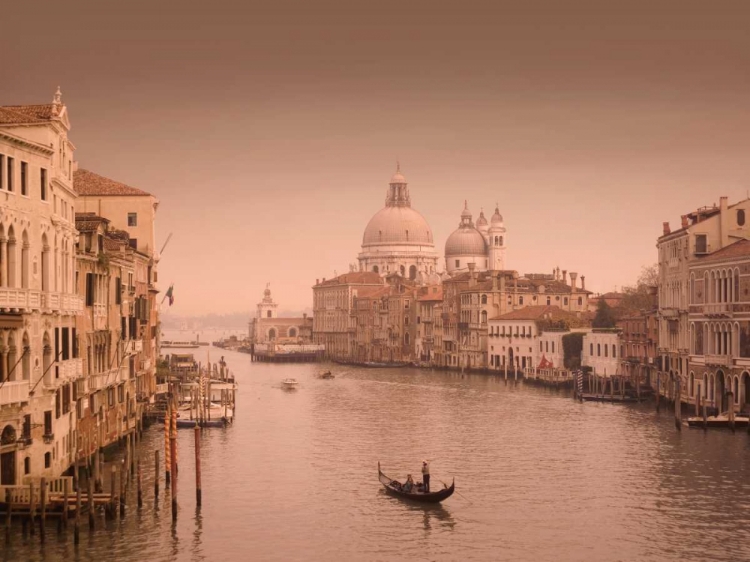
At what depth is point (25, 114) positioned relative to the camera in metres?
24.6

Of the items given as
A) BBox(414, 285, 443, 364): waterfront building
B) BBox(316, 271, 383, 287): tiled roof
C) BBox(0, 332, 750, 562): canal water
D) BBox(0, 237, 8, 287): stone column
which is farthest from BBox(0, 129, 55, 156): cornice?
BBox(316, 271, 383, 287): tiled roof

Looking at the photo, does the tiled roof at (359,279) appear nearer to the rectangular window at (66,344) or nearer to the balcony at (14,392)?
the rectangular window at (66,344)

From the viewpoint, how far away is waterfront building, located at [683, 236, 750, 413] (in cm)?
4059

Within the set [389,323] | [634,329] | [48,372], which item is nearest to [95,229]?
[48,372]

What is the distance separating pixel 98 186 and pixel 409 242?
321ft

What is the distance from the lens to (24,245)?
Answer: 22828 mm

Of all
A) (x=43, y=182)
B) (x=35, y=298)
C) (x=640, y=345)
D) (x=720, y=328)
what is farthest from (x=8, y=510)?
(x=640, y=345)

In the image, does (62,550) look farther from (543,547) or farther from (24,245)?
(543,547)

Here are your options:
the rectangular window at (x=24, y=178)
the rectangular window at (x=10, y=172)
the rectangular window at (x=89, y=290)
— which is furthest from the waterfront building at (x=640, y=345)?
the rectangular window at (x=10, y=172)

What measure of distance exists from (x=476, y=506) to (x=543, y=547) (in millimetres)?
3946

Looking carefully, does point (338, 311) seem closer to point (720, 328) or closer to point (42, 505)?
point (720, 328)

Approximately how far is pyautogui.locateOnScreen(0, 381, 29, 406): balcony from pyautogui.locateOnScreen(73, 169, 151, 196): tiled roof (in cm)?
2113

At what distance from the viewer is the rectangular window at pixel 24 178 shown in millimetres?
22875

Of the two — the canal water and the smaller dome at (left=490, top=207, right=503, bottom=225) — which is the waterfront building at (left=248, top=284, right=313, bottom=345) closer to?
the smaller dome at (left=490, top=207, right=503, bottom=225)
